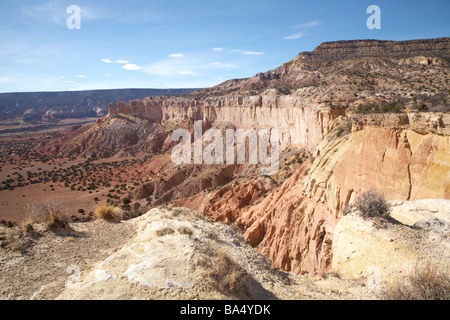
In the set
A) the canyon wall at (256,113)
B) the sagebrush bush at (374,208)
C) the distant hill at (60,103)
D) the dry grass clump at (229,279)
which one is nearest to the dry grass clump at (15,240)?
the dry grass clump at (229,279)

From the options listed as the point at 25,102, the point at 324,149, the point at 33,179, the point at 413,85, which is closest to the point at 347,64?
the point at 413,85

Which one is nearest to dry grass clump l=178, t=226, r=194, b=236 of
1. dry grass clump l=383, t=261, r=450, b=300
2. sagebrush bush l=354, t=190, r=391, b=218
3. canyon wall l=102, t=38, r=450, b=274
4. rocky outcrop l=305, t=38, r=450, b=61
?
dry grass clump l=383, t=261, r=450, b=300

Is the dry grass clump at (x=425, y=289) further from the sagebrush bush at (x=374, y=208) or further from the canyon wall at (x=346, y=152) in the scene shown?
the canyon wall at (x=346, y=152)

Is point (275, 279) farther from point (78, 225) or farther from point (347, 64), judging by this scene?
point (347, 64)

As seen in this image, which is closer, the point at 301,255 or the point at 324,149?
the point at 301,255

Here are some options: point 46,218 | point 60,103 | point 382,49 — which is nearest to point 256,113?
point 382,49

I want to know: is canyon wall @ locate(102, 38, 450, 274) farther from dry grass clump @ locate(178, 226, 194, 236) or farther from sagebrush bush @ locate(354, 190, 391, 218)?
dry grass clump @ locate(178, 226, 194, 236)
